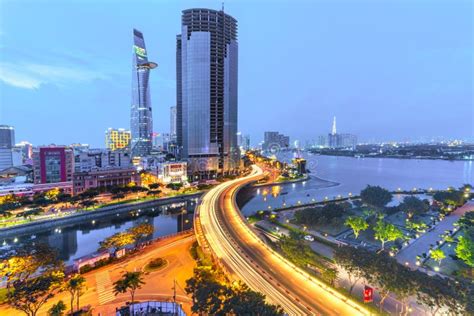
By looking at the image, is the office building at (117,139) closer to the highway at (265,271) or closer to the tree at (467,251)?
the highway at (265,271)

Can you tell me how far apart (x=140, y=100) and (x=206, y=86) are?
43894mm

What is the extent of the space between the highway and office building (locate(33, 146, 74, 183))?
125 feet

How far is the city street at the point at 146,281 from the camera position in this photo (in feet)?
56.5

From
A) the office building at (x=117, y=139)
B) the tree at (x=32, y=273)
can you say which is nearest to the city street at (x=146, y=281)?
the tree at (x=32, y=273)

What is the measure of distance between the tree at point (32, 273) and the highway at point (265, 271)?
12.2 metres

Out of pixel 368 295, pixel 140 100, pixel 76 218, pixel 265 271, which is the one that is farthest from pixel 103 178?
pixel 140 100

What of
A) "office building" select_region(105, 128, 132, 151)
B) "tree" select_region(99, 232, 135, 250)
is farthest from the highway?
"office building" select_region(105, 128, 132, 151)

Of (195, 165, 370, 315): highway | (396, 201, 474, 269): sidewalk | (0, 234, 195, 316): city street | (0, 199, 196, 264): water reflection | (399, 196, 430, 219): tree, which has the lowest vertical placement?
(0, 199, 196, 264): water reflection

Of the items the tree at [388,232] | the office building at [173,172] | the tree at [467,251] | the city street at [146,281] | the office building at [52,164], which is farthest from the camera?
the office building at [173,172]

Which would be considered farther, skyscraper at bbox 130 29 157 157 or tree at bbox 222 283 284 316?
skyscraper at bbox 130 29 157 157

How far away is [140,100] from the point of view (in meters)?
103

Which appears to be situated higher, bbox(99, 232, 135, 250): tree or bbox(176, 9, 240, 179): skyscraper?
bbox(176, 9, 240, 179): skyscraper

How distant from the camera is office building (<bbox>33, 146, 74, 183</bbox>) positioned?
48125 mm

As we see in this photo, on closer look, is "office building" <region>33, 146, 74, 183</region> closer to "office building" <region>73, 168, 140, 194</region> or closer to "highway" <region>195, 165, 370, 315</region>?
"office building" <region>73, 168, 140, 194</region>
